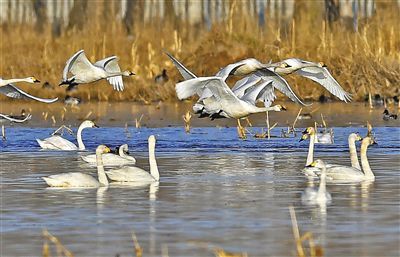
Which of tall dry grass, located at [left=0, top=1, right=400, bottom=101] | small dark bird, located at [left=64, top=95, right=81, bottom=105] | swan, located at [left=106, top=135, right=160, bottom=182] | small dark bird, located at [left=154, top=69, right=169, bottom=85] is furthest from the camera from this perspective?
small dark bird, located at [left=154, top=69, right=169, bottom=85]

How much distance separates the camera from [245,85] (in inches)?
736

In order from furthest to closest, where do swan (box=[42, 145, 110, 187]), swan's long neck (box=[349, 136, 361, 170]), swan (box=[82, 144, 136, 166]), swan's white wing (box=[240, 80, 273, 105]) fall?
swan's white wing (box=[240, 80, 273, 105]), swan (box=[82, 144, 136, 166]), swan's long neck (box=[349, 136, 361, 170]), swan (box=[42, 145, 110, 187])

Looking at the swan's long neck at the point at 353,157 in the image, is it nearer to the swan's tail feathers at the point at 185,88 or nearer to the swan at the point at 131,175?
the swan's tail feathers at the point at 185,88

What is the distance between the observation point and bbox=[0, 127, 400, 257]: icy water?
9.73 metres

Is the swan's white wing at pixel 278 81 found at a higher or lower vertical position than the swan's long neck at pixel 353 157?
higher

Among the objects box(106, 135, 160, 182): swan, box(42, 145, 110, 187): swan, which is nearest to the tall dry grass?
box(106, 135, 160, 182): swan

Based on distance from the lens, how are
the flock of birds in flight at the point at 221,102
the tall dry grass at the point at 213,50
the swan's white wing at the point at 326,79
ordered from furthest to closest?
the tall dry grass at the point at 213,50 < the swan's white wing at the point at 326,79 < the flock of birds in flight at the point at 221,102

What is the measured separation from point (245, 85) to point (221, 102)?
1.70m

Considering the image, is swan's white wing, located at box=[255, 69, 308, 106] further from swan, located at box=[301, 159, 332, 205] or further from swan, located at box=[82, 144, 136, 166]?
swan, located at box=[301, 159, 332, 205]

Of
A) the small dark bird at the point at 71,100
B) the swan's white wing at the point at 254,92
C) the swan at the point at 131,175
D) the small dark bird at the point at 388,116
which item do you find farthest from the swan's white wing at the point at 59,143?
the small dark bird at the point at 71,100

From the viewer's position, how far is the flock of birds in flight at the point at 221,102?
13.9 m

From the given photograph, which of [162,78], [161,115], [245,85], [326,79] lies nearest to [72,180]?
[245,85]

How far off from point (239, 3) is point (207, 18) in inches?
301

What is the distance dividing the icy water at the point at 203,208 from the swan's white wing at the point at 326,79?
795mm
